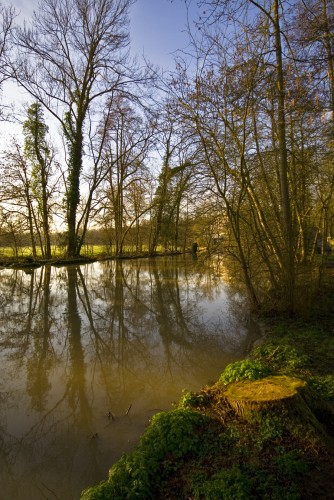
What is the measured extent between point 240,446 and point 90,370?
270 centimetres

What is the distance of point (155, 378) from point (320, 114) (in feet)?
17.4

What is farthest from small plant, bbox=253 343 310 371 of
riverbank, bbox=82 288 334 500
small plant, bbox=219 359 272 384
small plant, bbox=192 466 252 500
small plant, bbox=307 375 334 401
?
small plant, bbox=192 466 252 500

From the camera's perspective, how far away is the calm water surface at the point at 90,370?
263 centimetres

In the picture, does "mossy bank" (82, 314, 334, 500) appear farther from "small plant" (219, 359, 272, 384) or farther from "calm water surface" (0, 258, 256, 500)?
"calm water surface" (0, 258, 256, 500)

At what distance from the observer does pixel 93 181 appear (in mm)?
23781

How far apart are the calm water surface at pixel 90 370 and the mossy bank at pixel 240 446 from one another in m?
0.46

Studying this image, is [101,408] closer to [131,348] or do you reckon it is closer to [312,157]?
[131,348]

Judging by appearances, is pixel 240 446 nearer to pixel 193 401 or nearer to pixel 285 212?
pixel 193 401

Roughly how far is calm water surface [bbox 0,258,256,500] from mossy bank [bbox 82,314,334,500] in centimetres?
46

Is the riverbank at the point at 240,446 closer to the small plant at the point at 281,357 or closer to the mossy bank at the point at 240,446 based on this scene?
the mossy bank at the point at 240,446

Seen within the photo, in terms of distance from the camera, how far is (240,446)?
239 centimetres

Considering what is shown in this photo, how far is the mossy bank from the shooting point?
2.03 m

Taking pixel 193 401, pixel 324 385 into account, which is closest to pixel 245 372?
pixel 193 401

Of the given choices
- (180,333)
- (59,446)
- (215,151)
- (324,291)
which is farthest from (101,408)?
(324,291)
